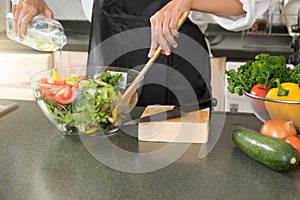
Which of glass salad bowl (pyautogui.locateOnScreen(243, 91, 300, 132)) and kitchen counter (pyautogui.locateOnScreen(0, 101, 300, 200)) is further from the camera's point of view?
glass salad bowl (pyautogui.locateOnScreen(243, 91, 300, 132))

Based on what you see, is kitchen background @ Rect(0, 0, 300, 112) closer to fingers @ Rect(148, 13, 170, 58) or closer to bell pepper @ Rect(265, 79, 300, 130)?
fingers @ Rect(148, 13, 170, 58)

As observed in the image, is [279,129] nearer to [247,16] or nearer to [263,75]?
[263,75]

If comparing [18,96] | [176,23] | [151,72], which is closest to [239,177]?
[176,23]

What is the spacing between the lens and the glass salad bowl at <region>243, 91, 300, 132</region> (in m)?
1.21

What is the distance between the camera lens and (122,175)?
1.06 meters

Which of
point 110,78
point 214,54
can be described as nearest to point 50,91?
point 110,78

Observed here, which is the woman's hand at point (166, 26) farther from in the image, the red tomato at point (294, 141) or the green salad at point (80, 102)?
the red tomato at point (294, 141)

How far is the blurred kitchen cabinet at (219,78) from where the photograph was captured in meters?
2.64

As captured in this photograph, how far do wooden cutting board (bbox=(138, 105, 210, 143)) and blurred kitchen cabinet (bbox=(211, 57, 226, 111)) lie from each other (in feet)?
4.60

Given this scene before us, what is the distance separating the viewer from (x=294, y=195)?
3.22 ft

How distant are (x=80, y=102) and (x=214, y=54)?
4.91ft

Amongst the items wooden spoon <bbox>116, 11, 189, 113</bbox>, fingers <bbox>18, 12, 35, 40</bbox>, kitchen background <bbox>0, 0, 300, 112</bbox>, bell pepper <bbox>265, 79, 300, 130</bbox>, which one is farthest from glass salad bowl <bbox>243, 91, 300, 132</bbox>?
kitchen background <bbox>0, 0, 300, 112</bbox>

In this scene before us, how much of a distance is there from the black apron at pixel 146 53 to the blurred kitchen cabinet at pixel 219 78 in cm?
71

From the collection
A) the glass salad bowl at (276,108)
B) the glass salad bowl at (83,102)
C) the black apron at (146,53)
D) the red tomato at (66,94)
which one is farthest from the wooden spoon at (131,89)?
the black apron at (146,53)
